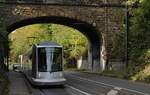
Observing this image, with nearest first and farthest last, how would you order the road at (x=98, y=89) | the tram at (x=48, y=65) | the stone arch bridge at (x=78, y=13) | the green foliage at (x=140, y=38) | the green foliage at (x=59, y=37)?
1. the road at (x=98, y=89)
2. the tram at (x=48, y=65)
3. the green foliage at (x=140, y=38)
4. the stone arch bridge at (x=78, y=13)
5. the green foliage at (x=59, y=37)

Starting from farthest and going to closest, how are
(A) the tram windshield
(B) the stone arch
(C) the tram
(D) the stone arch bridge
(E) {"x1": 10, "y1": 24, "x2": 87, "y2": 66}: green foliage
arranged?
(E) {"x1": 10, "y1": 24, "x2": 87, "y2": 66}: green foliage
(B) the stone arch
(D) the stone arch bridge
(A) the tram windshield
(C) the tram

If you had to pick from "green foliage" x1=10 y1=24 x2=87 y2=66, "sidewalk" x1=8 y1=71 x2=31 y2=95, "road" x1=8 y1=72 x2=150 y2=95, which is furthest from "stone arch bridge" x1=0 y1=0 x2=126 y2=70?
"road" x1=8 y1=72 x2=150 y2=95

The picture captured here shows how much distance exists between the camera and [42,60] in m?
32.8

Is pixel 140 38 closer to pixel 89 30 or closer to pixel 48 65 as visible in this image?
pixel 89 30

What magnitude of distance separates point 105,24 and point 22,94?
3509cm

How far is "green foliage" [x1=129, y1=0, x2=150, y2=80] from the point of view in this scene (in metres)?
44.9

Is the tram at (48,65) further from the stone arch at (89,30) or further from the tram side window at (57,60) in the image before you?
the stone arch at (89,30)

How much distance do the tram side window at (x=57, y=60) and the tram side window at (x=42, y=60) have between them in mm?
612

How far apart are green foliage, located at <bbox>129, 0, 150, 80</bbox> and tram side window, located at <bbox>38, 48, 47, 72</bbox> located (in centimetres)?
1230

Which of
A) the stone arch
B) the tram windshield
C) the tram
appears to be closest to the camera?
the tram

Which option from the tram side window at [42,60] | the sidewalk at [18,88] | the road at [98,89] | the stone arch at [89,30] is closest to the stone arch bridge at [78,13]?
the stone arch at [89,30]

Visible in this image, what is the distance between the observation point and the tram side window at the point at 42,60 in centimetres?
3266

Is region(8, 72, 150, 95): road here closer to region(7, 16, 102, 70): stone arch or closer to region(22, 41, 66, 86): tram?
region(22, 41, 66, 86): tram

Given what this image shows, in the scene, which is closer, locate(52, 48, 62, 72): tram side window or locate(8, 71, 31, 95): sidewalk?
locate(8, 71, 31, 95): sidewalk
